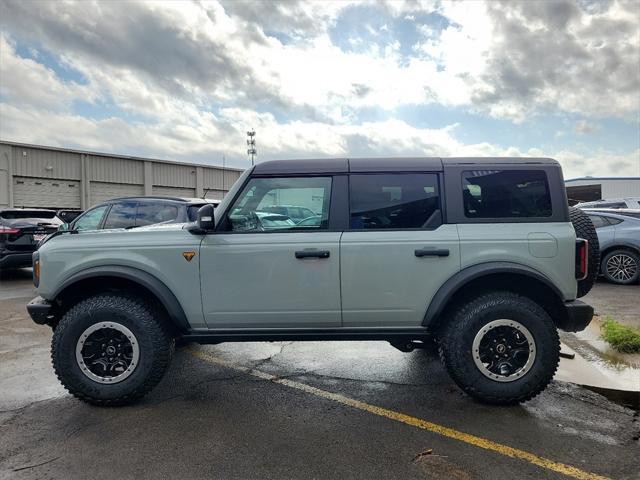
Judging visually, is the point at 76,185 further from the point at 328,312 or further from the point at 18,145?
the point at 328,312

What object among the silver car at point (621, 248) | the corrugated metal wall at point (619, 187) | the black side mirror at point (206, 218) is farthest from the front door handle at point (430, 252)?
the corrugated metal wall at point (619, 187)

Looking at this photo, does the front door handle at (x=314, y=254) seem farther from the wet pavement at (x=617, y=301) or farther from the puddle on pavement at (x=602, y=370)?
the wet pavement at (x=617, y=301)

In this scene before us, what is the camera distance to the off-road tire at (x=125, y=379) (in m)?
3.52

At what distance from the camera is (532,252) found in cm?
347

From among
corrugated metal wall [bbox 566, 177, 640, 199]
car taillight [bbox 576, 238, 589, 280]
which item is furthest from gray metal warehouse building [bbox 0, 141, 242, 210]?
car taillight [bbox 576, 238, 589, 280]

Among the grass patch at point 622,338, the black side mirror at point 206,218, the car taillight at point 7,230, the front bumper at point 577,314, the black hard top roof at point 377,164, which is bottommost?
the grass patch at point 622,338

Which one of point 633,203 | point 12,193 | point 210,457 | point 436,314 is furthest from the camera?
point 12,193

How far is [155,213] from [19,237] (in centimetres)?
414

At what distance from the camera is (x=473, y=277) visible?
345cm

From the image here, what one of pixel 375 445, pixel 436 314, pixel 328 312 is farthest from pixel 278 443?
pixel 436 314

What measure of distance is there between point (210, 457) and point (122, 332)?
1.33 m

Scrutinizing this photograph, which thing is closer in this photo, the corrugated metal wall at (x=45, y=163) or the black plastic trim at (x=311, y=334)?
the black plastic trim at (x=311, y=334)

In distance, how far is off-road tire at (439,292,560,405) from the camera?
3.44 metres

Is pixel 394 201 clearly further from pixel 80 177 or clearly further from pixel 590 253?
pixel 80 177
